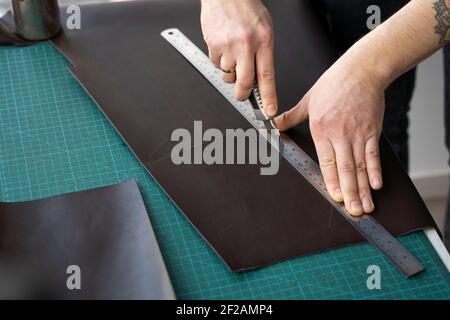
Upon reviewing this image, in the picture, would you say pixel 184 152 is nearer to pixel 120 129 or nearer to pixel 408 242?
pixel 120 129

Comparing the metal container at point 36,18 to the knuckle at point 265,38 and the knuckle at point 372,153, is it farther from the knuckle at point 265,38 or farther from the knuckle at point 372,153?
the knuckle at point 372,153

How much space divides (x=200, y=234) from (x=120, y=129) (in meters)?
0.37

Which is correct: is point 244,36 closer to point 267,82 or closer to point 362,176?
point 267,82

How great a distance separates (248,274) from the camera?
1.42m

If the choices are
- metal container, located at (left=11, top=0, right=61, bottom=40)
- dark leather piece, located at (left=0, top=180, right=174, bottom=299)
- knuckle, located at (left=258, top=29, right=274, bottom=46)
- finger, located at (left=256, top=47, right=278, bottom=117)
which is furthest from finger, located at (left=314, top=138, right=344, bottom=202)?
metal container, located at (left=11, top=0, right=61, bottom=40)

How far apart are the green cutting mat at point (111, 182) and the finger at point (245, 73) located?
0.98 ft

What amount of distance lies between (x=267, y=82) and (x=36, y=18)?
675 millimetres

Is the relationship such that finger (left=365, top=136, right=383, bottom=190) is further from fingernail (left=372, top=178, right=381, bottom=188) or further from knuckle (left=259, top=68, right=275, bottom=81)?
knuckle (left=259, top=68, right=275, bottom=81)

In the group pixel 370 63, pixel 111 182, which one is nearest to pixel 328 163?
pixel 370 63

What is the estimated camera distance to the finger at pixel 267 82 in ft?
5.54

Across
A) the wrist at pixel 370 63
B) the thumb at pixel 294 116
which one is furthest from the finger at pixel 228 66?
the wrist at pixel 370 63

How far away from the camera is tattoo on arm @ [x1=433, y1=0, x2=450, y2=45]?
1.60 meters

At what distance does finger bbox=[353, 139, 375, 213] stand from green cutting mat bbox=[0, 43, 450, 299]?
4.1 inches

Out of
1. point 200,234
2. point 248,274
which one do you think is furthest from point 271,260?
point 200,234
